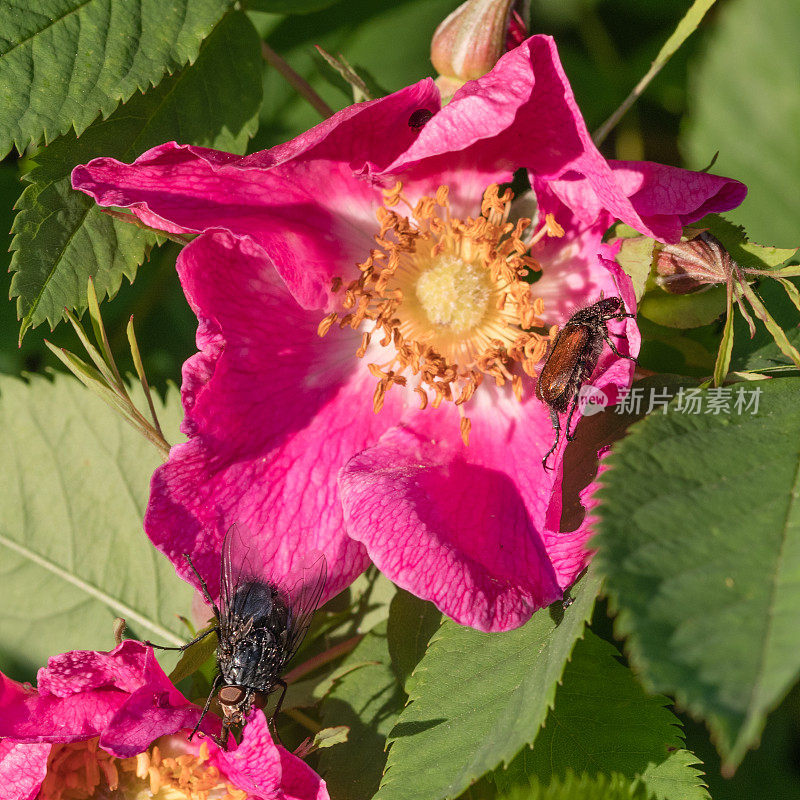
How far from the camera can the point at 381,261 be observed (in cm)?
165

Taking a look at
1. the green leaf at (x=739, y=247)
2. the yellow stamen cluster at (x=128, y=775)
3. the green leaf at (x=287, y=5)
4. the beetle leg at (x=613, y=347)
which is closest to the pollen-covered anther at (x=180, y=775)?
the yellow stamen cluster at (x=128, y=775)

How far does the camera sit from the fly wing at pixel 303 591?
4.72ft

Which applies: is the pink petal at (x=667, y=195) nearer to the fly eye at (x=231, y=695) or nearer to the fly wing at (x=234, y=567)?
the fly wing at (x=234, y=567)

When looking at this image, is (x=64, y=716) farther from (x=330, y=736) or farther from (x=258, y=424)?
(x=258, y=424)

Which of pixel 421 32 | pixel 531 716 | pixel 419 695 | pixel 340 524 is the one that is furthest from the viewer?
pixel 421 32

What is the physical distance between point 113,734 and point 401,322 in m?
0.79

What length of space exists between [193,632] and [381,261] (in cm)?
72

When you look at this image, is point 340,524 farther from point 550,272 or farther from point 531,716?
point 550,272

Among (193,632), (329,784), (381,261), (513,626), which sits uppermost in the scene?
(381,261)

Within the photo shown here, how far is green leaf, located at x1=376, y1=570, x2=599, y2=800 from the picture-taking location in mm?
1215

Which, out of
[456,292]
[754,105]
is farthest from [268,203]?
[754,105]

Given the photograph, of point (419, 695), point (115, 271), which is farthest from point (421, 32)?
point (419, 695)

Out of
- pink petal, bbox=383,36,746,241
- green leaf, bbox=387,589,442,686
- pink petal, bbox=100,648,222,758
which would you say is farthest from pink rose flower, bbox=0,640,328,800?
pink petal, bbox=383,36,746,241

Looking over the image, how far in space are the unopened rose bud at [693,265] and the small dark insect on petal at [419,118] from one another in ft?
1.25
